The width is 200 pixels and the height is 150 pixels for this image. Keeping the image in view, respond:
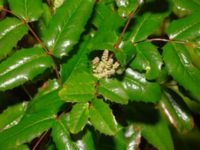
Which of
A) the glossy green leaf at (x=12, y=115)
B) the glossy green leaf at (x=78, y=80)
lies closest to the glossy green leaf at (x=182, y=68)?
the glossy green leaf at (x=78, y=80)

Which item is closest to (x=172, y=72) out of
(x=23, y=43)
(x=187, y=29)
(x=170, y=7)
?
(x=187, y=29)

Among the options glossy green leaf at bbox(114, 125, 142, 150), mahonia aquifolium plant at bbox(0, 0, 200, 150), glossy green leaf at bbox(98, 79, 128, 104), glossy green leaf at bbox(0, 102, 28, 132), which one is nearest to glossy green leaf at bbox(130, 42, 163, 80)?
mahonia aquifolium plant at bbox(0, 0, 200, 150)

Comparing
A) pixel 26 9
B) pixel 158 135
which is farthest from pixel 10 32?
pixel 158 135

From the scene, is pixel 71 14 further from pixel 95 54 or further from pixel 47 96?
pixel 47 96

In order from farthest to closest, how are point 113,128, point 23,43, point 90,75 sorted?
point 23,43 < point 90,75 < point 113,128

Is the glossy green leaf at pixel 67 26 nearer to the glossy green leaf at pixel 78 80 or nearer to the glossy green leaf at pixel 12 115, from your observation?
the glossy green leaf at pixel 78 80

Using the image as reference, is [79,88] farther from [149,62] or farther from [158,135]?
[158,135]
